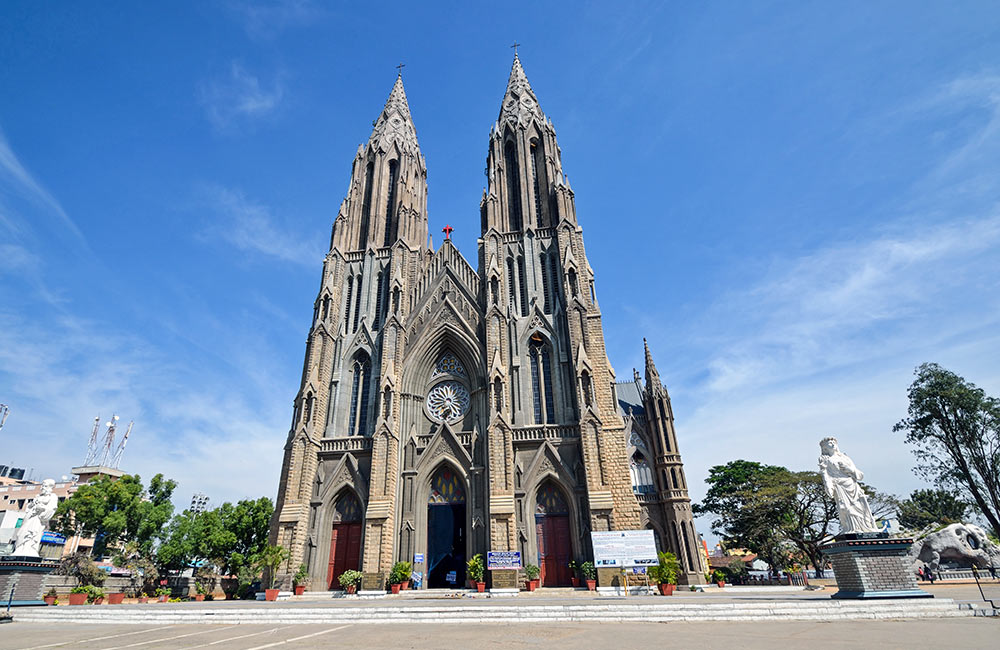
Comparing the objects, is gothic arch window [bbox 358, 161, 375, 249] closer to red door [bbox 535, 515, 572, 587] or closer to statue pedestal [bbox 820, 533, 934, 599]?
red door [bbox 535, 515, 572, 587]

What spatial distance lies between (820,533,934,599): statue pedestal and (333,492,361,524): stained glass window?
20520 mm

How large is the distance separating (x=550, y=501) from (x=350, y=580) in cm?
972

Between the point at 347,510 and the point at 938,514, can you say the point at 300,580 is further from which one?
the point at 938,514

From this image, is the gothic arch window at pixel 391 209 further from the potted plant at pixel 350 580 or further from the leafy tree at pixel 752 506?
the leafy tree at pixel 752 506

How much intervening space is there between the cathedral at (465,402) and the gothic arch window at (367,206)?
0.51ft

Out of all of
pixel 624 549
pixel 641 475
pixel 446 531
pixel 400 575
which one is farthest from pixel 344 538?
pixel 641 475

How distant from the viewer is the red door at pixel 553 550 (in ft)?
73.2

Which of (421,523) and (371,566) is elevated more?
(421,523)

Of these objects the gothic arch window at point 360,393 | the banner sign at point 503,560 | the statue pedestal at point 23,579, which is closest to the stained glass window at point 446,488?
the banner sign at point 503,560

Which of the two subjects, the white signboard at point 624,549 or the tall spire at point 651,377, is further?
the tall spire at point 651,377

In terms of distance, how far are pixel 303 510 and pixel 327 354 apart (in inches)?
328

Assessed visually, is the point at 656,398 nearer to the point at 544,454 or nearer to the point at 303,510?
the point at 544,454

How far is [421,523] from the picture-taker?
2381 cm

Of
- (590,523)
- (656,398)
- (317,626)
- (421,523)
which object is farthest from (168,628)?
(656,398)
